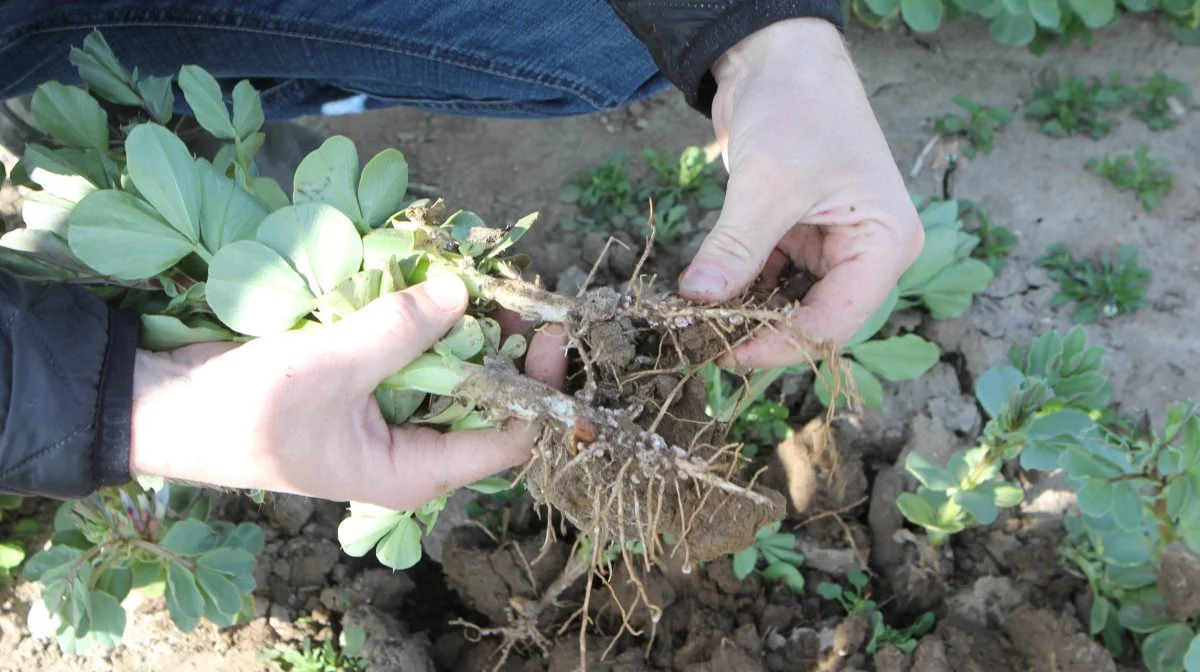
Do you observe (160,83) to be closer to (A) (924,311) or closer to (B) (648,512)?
(B) (648,512)

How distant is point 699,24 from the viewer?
4.42ft

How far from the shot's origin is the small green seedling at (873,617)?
5.83 feet

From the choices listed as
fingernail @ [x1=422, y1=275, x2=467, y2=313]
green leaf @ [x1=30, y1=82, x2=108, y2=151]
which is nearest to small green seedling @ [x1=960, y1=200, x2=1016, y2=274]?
fingernail @ [x1=422, y1=275, x2=467, y2=313]

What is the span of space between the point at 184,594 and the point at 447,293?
866 millimetres

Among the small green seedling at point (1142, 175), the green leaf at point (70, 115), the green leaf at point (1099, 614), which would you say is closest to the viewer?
the green leaf at point (70, 115)

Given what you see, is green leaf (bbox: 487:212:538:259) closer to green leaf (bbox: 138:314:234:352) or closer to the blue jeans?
green leaf (bbox: 138:314:234:352)

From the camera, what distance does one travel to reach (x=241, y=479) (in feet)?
3.82

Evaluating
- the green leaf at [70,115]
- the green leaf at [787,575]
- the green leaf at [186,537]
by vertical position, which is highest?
the green leaf at [70,115]

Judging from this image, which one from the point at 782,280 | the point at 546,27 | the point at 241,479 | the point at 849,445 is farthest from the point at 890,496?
the point at 241,479

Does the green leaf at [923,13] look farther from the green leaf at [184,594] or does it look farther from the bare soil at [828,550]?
the green leaf at [184,594]

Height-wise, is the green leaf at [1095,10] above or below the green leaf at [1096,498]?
above

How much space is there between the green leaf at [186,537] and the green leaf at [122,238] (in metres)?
0.61

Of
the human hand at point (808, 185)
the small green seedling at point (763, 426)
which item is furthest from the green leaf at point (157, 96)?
the small green seedling at point (763, 426)

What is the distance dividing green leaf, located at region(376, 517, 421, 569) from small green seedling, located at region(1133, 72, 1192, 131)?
230cm
